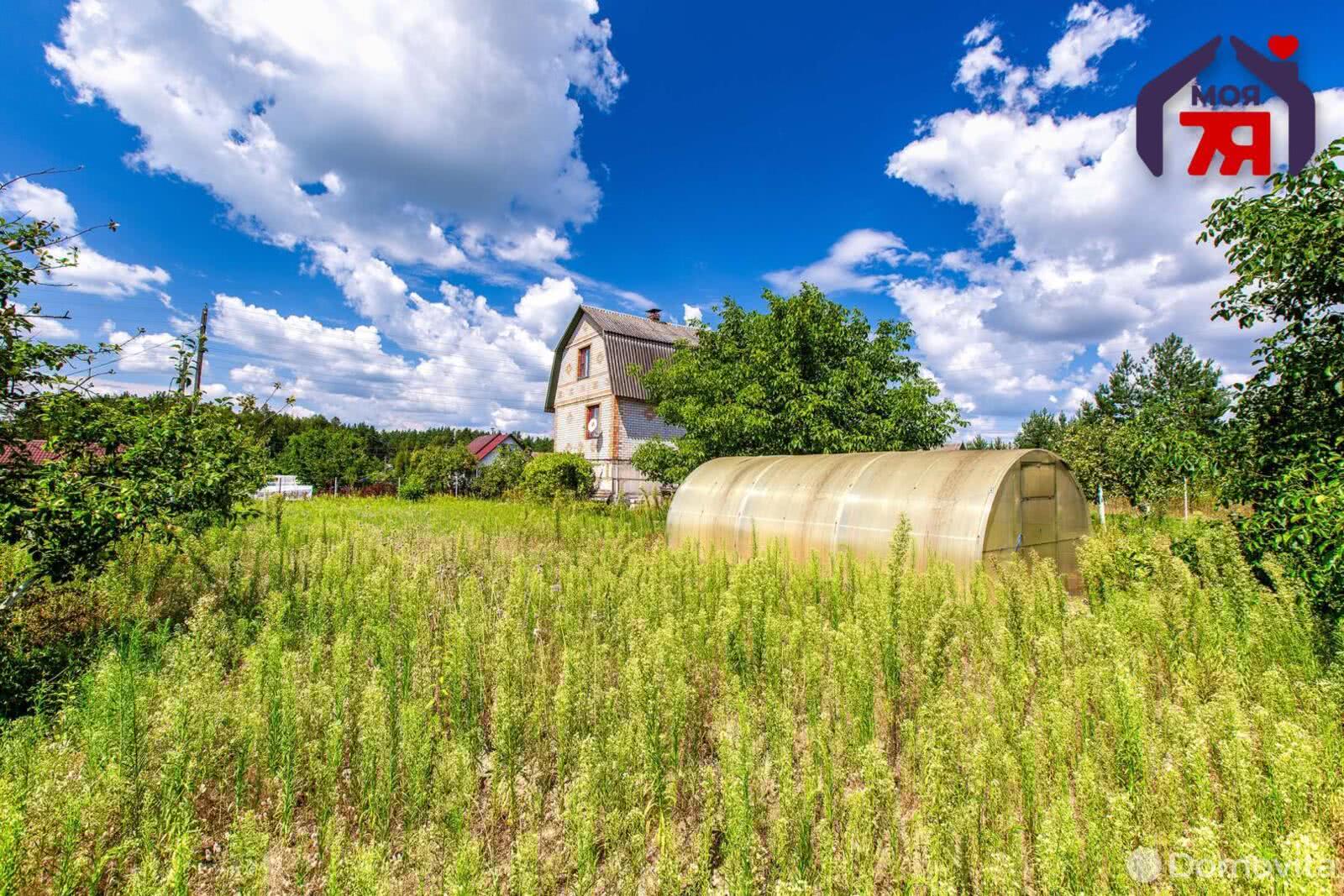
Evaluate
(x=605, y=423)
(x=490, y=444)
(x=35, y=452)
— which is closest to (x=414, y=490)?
(x=605, y=423)

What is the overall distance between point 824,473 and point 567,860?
7.13m

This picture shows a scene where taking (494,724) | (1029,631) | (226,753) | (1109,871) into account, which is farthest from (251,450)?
(1029,631)

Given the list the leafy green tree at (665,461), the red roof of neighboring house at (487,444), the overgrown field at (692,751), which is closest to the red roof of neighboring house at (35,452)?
the overgrown field at (692,751)

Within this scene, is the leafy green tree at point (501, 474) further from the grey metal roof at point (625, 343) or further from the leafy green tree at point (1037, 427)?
the leafy green tree at point (1037, 427)

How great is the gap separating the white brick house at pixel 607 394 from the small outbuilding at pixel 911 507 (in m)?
12.0

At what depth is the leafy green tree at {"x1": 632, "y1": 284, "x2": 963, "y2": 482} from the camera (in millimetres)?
13008

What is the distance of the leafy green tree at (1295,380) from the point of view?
4.34 metres

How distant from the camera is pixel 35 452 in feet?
14.8

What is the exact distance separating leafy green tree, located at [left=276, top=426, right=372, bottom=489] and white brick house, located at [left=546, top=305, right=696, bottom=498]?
18.1 m

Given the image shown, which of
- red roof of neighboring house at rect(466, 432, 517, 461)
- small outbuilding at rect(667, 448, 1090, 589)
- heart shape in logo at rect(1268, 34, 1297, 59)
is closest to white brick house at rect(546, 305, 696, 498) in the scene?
small outbuilding at rect(667, 448, 1090, 589)

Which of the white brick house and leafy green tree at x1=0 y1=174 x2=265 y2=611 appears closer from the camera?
leafy green tree at x1=0 y1=174 x2=265 y2=611

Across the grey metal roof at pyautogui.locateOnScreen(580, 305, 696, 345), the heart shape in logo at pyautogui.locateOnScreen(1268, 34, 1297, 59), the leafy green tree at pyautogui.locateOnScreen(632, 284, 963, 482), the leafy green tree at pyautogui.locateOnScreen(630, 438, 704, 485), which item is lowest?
the leafy green tree at pyautogui.locateOnScreen(630, 438, 704, 485)

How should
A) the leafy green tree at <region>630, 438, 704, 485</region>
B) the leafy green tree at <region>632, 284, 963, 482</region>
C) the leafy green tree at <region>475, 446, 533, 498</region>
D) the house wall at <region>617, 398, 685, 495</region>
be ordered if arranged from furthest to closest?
1. the house wall at <region>617, 398, 685, 495</region>
2. the leafy green tree at <region>475, 446, 533, 498</region>
3. the leafy green tree at <region>630, 438, 704, 485</region>
4. the leafy green tree at <region>632, 284, 963, 482</region>

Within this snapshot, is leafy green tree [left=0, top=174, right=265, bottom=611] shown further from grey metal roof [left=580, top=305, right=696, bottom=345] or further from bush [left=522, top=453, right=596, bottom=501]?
grey metal roof [left=580, top=305, right=696, bottom=345]
